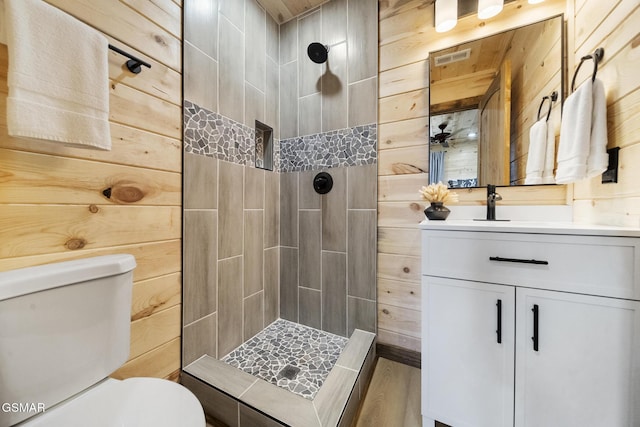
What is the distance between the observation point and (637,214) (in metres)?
0.79

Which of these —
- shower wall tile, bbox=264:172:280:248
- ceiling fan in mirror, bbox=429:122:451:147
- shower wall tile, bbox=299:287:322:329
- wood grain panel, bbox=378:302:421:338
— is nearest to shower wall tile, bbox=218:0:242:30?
shower wall tile, bbox=264:172:280:248

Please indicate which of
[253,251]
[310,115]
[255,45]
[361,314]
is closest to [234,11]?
[255,45]

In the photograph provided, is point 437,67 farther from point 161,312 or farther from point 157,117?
point 161,312

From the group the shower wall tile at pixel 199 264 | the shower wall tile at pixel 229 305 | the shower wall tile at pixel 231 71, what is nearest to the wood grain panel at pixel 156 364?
the shower wall tile at pixel 199 264

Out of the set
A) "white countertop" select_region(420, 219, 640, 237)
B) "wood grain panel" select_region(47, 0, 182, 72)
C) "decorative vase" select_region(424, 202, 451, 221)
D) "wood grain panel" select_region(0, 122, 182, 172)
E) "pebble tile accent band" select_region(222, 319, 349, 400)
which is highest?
"wood grain panel" select_region(47, 0, 182, 72)

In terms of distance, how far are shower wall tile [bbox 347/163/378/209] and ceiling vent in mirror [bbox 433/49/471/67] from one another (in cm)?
71

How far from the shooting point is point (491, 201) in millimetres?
Result: 1242

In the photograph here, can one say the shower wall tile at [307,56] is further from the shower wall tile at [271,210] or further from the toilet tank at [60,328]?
the toilet tank at [60,328]

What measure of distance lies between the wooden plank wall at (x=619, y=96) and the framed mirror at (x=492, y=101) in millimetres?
162

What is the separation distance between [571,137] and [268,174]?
168 cm

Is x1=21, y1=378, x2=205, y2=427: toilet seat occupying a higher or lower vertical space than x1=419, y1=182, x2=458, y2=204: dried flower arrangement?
lower

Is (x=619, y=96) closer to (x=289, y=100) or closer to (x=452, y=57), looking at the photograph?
(x=452, y=57)

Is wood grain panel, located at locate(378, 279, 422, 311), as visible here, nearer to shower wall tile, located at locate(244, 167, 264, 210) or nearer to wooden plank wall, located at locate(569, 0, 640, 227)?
wooden plank wall, located at locate(569, 0, 640, 227)

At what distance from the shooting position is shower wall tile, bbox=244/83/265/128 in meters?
1.60
